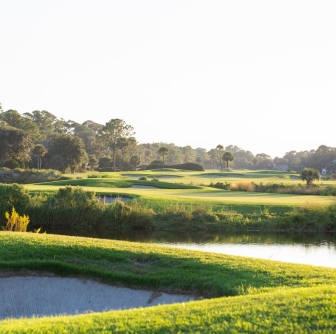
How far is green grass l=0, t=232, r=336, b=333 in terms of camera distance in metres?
6.83

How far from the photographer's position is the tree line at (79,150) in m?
74.9

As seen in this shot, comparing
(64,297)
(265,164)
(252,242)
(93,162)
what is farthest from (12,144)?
(265,164)

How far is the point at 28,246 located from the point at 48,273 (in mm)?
1892

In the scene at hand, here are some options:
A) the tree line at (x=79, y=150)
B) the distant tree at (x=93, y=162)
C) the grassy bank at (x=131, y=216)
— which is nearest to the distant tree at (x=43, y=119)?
the tree line at (x=79, y=150)

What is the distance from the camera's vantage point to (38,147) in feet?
244

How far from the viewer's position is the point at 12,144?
73500mm

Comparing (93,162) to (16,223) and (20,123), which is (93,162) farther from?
(16,223)

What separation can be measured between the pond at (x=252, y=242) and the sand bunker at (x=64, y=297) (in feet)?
28.0

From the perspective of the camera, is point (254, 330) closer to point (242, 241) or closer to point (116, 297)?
point (116, 297)

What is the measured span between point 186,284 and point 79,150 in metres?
70.5

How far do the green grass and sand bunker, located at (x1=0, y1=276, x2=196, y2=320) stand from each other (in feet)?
1.11

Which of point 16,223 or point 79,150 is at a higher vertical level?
point 79,150

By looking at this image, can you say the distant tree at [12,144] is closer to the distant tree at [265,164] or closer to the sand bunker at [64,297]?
the sand bunker at [64,297]

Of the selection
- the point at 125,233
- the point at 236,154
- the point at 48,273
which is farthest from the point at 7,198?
the point at 236,154
